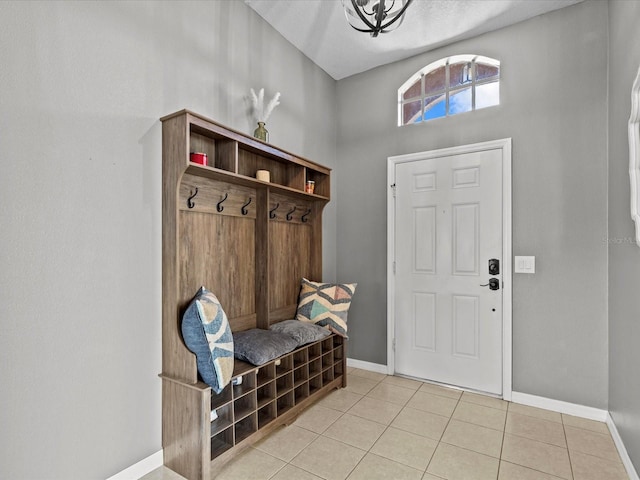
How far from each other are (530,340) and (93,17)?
3.54m

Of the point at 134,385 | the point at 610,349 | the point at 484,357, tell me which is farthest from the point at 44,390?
the point at 610,349

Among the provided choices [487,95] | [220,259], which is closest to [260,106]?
[220,259]

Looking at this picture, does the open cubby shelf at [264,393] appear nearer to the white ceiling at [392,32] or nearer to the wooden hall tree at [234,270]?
the wooden hall tree at [234,270]

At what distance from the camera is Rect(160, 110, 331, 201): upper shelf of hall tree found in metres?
1.98

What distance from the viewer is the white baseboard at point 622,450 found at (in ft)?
5.90

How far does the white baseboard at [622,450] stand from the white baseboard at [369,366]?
167 centimetres

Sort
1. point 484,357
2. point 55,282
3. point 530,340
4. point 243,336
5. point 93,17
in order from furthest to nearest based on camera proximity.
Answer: point 484,357
point 530,340
point 243,336
point 93,17
point 55,282

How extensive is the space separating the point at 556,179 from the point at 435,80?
1404 mm

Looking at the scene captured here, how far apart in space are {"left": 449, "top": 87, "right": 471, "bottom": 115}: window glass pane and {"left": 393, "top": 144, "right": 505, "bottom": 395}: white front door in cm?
43

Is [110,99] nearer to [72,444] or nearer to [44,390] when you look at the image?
[44,390]

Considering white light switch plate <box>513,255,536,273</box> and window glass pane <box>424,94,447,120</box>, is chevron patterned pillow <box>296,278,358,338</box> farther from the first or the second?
window glass pane <box>424,94,447,120</box>

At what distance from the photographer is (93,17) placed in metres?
1.68

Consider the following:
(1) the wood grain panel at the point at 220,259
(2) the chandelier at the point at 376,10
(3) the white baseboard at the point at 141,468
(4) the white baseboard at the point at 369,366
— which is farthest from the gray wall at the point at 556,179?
(3) the white baseboard at the point at 141,468

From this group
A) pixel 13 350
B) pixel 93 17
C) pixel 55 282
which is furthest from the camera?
pixel 93 17
